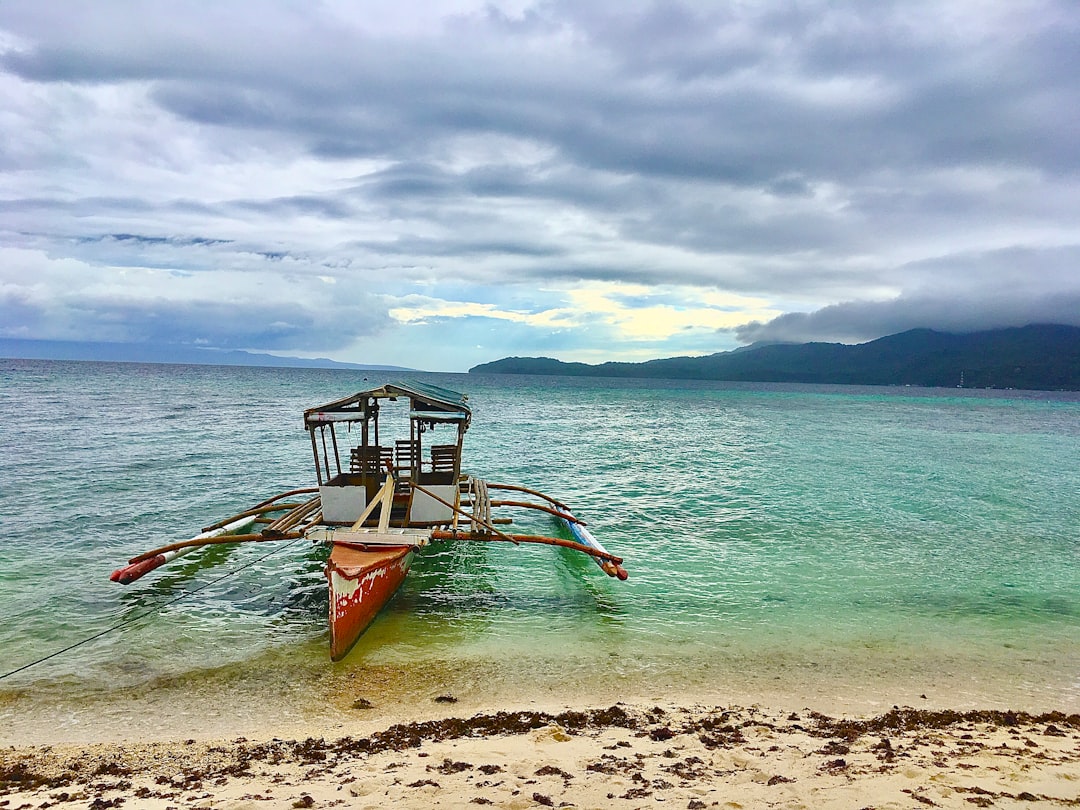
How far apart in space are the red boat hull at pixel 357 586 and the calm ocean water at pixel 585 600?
36 centimetres

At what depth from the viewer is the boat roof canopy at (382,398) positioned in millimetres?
13914

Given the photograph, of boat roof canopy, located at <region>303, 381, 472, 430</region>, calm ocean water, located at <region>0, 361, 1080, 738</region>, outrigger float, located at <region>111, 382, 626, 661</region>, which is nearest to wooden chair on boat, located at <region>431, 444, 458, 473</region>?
outrigger float, located at <region>111, 382, 626, 661</region>

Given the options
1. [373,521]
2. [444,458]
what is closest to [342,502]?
[373,521]

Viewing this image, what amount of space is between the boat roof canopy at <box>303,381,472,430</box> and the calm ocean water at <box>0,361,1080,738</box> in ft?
11.8

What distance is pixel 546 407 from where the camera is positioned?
3150 inches

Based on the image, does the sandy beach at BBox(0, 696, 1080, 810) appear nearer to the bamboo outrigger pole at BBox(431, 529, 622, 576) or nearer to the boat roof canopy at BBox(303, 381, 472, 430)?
the bamboo outrigger pole at BBox(431, 529, 622, 576)

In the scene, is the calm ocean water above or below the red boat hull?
below

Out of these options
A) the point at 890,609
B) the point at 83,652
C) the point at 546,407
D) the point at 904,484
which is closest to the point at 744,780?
the point at 890,609

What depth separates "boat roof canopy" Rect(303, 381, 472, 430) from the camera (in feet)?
45.6

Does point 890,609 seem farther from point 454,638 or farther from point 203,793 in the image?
point 203,793

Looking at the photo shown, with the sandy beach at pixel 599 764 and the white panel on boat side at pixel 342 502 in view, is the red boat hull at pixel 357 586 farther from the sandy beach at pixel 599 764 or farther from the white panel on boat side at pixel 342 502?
the sandy beach at pixel 599 764

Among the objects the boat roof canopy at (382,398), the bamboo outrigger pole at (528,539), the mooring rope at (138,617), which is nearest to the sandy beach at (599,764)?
the mooring rope at (138,617)

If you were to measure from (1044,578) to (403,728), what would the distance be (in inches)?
619

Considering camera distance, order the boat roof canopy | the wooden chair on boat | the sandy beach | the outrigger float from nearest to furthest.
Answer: the sandy beach, the outrigger float, the boat roof canopy, the wooden chair on boat
